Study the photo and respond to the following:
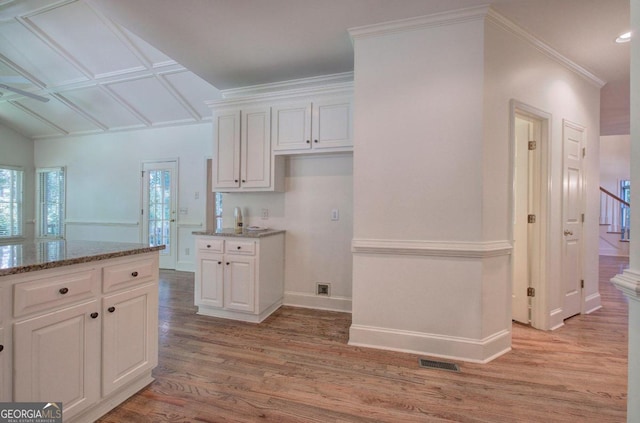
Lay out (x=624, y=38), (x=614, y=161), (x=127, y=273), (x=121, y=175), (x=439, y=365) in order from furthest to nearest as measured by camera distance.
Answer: (x=614, y=161)
(x=121, y=175)
(x=624, y=38)
(x=439, y=365)
(x=127, y=273)

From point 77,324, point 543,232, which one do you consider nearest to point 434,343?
point 543,232

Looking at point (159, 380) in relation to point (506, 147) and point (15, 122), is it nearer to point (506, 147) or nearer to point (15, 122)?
point (506, 147)

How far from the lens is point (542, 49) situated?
8.79ft

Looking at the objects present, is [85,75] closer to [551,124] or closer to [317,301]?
[317,301]

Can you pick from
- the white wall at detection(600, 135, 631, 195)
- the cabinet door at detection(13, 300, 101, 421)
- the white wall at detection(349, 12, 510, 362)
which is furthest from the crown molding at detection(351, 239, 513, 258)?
the white wall at detection(600, 135, 631, 195)

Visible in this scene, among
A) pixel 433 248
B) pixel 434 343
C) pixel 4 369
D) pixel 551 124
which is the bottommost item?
pixel 434 343

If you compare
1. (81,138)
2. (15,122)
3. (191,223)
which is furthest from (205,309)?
(15,122)

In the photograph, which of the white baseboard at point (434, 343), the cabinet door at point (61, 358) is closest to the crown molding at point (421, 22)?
the white baseboard at point (434, 343)

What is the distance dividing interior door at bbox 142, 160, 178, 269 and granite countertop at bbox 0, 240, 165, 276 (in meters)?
3.60

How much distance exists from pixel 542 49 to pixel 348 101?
1821 mm

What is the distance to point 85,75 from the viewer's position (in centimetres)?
445

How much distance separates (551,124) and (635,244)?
2.36 metres

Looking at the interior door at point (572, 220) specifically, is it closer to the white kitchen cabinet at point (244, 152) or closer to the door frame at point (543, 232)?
the door frame at point (543, 232)

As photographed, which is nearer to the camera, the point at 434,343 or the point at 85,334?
the point at 85,334
